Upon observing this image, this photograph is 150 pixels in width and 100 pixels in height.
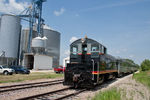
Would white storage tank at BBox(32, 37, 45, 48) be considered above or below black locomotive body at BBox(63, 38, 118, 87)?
above

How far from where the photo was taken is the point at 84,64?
1095 centimetres

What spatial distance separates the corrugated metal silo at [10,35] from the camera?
44906 millimetres

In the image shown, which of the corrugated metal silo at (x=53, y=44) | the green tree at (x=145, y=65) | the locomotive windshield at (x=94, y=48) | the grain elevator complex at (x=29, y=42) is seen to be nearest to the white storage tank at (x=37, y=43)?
the grain elevator complex at (x=29, y=42)

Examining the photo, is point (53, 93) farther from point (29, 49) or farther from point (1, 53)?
point (29, 49)

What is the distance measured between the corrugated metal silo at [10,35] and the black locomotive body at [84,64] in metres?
38.1

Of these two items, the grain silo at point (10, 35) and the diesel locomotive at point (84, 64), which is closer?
the diesel locomotive at point (84, 64)

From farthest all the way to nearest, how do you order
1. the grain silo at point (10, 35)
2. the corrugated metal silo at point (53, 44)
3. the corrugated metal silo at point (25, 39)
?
the corrugated metal silo at point (53, 44)
the corrugated metal silo at point (25, 39)
the grain silo at point (10, 35)

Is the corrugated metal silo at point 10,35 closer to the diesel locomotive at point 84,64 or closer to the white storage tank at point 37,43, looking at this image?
the white storage tank at point 37,43

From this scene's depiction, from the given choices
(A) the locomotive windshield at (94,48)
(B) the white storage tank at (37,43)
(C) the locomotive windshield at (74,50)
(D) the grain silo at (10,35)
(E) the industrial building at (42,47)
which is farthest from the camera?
(B) the white storage tank at (37,43)

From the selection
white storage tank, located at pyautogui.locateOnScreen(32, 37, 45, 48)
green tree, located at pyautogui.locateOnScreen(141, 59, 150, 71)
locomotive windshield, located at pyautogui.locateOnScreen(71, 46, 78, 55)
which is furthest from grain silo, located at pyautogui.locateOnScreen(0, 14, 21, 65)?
green tree, located at pyautogui.locateOnScreen(141, 59, 150, 71)

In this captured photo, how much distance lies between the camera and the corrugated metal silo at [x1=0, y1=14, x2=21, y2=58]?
44.9 m

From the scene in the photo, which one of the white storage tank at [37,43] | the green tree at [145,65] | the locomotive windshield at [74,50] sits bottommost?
the green tree at [145,65]

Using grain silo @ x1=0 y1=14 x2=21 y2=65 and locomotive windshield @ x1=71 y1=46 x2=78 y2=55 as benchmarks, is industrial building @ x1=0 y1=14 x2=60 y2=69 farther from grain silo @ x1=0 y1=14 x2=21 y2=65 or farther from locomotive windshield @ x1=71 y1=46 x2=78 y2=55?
locomotive windshield @ x1=71 y1=46 x2=78 y2=55

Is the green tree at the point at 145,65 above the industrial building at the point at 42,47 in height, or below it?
below
